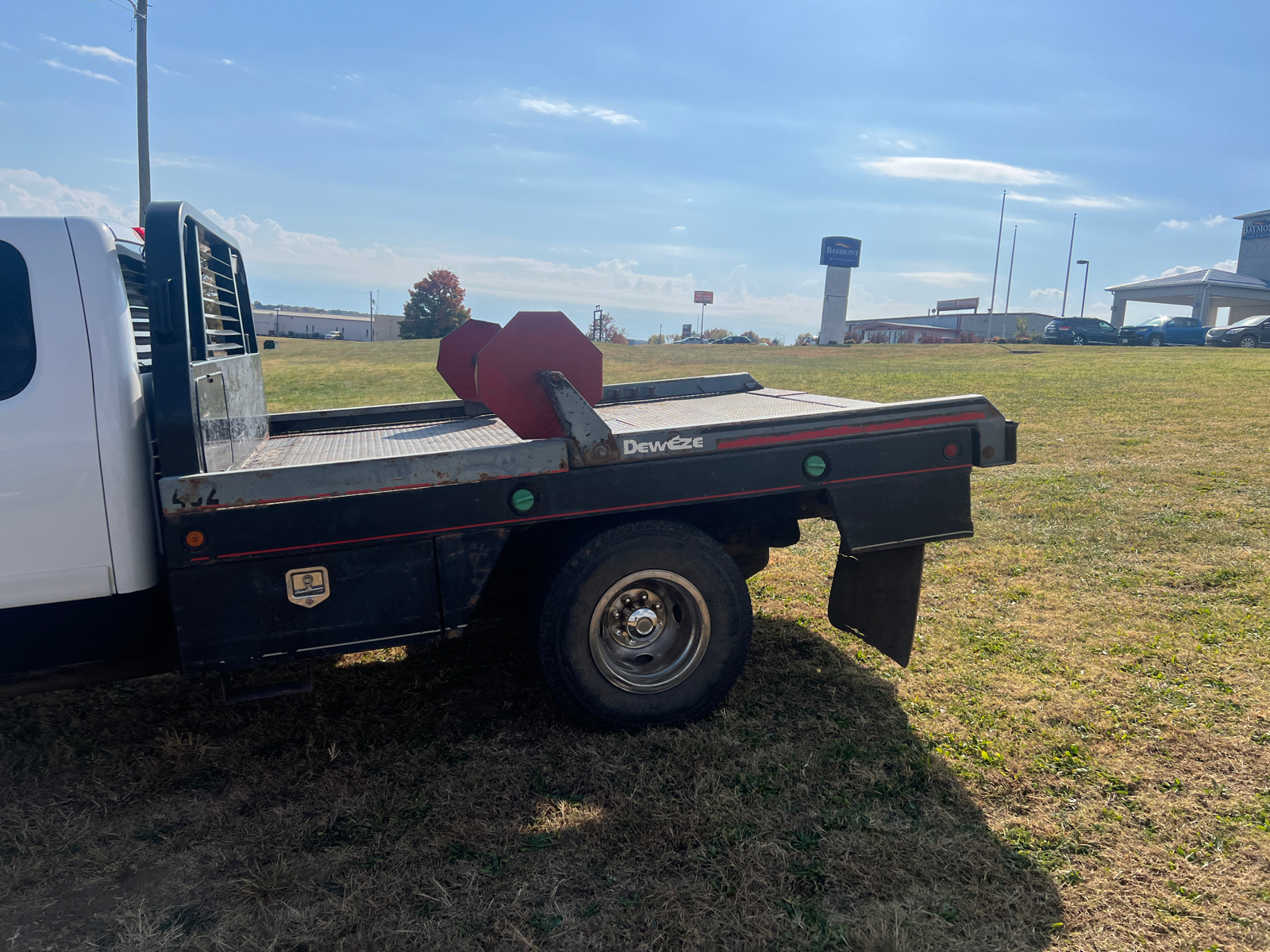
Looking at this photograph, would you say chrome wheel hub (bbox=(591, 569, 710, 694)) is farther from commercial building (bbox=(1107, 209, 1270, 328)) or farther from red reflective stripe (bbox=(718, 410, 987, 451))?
commercial building (bbox=(1107, 209, 1270, 328))

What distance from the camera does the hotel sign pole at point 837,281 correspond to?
6431 centimetres

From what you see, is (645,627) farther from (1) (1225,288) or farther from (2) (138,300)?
(1) (1225,288)

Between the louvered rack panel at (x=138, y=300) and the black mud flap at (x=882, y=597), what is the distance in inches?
124

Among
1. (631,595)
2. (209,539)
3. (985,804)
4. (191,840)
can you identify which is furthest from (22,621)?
(985,804)

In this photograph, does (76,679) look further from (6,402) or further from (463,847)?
(463,847)

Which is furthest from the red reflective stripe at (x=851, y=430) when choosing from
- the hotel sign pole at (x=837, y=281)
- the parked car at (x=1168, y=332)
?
the hotel sign pole at (x=837, y=281)

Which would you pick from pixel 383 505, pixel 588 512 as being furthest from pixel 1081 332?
pixel 383 505

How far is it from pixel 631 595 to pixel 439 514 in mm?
960

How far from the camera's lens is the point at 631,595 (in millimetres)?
3820

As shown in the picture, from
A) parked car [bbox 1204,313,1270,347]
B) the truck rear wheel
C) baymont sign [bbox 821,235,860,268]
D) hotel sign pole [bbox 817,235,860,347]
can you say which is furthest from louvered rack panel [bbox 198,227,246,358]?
baymont sign [bbox 821,235,860,268]

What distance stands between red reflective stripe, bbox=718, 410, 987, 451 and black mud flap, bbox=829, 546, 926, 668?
0.60 metres

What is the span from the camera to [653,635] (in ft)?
12.7

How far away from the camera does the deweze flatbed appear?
3.03 metres

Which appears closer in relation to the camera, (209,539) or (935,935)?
(935,935)
